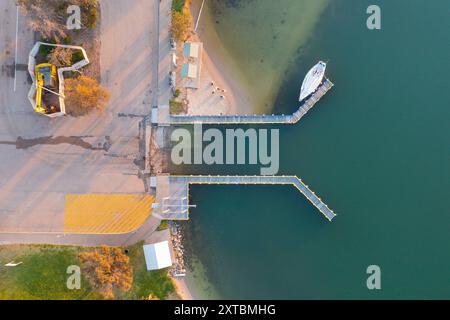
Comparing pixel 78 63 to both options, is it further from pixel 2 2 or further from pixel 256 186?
pixel 256 186

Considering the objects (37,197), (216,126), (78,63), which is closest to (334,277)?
(216,126)

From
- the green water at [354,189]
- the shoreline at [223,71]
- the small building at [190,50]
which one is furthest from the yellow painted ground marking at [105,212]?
the small building at [190,50]

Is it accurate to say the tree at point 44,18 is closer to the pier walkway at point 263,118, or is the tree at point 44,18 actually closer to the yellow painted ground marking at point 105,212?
the pier walkway at point 263,118

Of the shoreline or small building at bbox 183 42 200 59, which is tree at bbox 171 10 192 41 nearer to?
small building at bbox 183 42 200 59

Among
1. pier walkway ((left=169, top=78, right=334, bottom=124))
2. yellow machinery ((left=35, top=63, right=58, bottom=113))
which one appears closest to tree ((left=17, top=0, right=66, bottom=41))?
yellow machinery ((left=35, top=63, right=58, bottom=113))

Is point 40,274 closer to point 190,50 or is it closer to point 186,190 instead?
point 186,190
